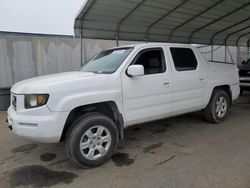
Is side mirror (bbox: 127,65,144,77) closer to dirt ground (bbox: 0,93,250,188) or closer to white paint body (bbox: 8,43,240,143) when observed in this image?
white paint body (bbox: 8,43,240,143)

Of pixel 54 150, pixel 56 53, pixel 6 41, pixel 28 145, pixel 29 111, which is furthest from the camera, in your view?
pixel 56 53

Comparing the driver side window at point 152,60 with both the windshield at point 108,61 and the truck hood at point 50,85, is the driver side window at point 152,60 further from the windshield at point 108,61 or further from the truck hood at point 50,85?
the truck hood at point 50,85

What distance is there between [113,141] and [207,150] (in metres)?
1.65

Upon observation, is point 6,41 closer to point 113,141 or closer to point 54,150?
point 54,150

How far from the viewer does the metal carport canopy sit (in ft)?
25.2

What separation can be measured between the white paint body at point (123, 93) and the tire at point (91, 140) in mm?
225

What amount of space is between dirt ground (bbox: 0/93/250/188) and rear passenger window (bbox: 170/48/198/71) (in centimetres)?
141

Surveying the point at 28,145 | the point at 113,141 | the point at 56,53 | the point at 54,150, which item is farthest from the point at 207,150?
the point at 56,53

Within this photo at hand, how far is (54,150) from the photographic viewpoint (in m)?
4.54

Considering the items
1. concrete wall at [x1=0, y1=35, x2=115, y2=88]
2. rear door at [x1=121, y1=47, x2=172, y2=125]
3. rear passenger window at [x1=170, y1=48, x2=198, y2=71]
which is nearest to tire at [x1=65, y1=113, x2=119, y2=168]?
rear door at [x1=121, y1=47, x2=172, y2=125]

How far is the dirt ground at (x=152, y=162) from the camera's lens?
131 inches

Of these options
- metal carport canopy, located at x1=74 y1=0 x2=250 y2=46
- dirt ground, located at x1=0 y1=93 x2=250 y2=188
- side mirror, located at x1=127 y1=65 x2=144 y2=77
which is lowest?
dirt ground, located at x1=0 y1=93 x2=250 y2=188

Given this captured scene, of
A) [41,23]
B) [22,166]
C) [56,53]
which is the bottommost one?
[22,166]

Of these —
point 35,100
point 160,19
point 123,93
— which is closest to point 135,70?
point 123,93
